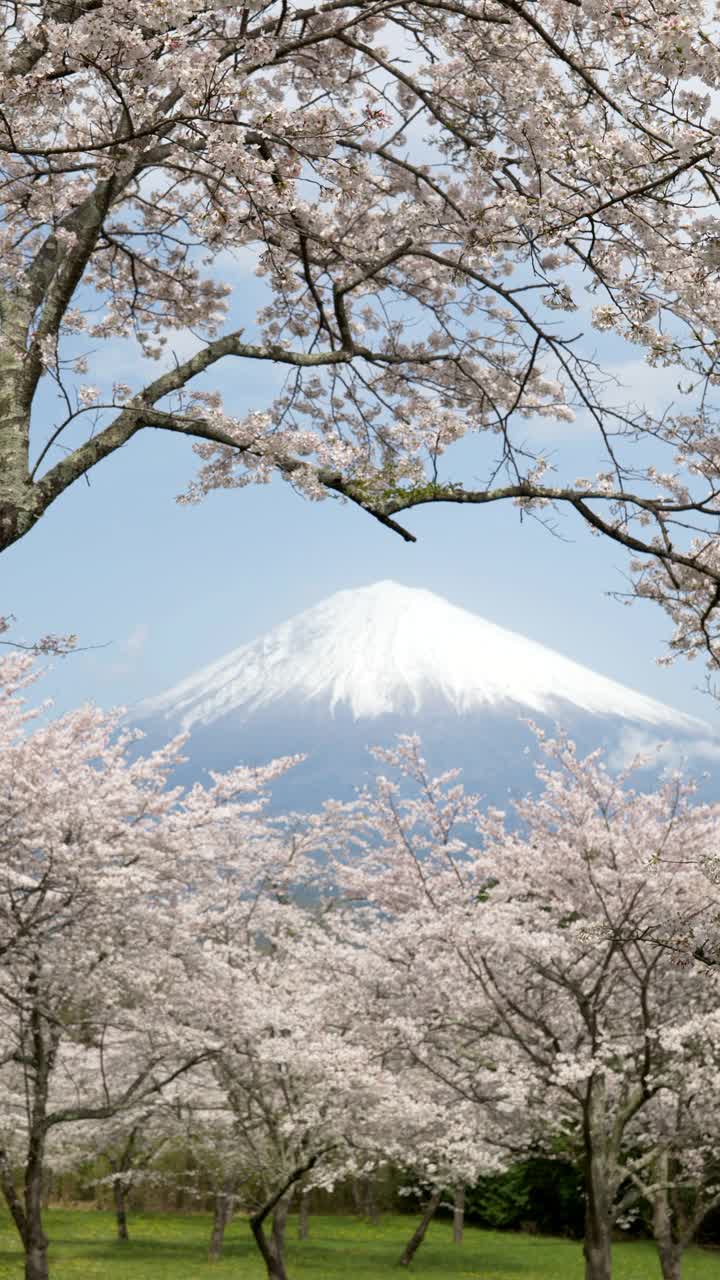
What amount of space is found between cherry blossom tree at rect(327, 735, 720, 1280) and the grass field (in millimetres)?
A: 6905

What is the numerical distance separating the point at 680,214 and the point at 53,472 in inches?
127

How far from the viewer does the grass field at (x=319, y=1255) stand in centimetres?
1848

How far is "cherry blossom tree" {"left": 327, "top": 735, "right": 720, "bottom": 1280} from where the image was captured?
395 inches

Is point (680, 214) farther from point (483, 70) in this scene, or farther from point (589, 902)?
point (589, 902)

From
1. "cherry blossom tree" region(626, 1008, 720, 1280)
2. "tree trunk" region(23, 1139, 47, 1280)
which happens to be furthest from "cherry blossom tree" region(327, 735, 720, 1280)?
"tree trunk" region(23, 1139, 47, 1280)

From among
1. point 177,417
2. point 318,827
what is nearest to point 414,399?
point 177,417

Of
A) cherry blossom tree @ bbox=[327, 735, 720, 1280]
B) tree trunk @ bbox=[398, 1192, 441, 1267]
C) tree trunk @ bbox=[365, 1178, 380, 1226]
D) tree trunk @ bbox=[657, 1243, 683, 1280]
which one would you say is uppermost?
cherry blossom tree @ bbox=[327, 735, 720, 1280]

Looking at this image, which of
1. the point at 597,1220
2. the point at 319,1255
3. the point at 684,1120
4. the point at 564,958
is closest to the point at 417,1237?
the point at 319,1255

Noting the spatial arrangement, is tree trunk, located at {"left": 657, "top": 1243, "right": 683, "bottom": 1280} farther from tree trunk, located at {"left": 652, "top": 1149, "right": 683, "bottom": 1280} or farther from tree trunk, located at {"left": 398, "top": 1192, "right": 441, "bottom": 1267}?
tree trunk, located at {"left": 398, "top": 1192, "right": 441, "bottom": 1267}

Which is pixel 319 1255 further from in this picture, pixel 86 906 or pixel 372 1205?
pixel 86 906

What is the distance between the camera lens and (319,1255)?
21500 mm

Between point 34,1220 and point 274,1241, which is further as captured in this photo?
point 274,1241

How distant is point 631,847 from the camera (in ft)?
39.5

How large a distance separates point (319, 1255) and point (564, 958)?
1398cm
